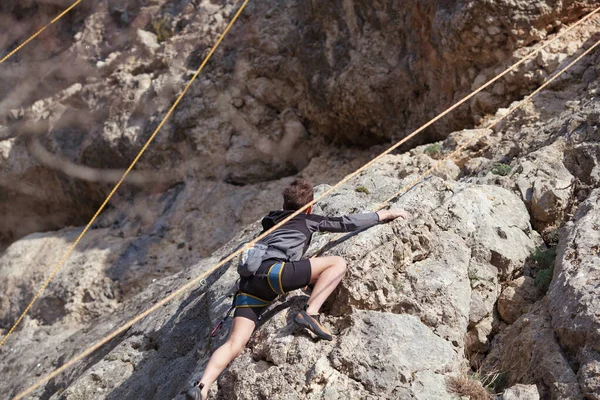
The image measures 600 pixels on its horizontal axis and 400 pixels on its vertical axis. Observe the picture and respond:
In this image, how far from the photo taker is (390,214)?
4.78m

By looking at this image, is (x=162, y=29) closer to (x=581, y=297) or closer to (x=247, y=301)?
(x=247, y=301)

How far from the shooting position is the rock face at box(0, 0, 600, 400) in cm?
425

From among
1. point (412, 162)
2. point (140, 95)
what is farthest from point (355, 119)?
point (140, 95)

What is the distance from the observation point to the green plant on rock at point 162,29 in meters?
12.3

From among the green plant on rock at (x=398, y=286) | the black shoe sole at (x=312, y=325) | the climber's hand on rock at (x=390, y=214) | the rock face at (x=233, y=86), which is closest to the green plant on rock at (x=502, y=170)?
the climber's hand on rock at (x=390, y=214)

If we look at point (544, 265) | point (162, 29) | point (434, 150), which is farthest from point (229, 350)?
point (162, 29)

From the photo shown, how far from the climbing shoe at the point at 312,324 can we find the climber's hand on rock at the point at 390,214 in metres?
0.93

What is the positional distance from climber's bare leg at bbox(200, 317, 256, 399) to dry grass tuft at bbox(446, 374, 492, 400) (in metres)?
1.28

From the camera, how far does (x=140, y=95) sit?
460 inches

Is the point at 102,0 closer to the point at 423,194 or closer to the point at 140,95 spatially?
the point at 140,95

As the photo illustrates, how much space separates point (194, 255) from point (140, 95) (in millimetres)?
3273

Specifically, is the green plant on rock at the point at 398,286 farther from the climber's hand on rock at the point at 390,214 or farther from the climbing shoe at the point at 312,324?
the climbing shoe at the point at 312,324

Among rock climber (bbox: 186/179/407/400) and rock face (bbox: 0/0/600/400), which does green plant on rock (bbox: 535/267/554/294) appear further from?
rock climber (bbox: 186/179/407/400)

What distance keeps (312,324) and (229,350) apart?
0.56m
